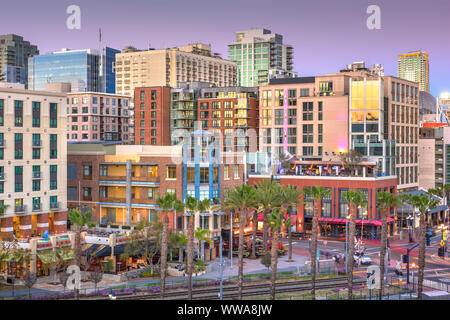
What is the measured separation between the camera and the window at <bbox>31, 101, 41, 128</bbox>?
9043 cm

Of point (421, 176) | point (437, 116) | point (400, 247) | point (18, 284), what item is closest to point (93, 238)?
point (18, 284)

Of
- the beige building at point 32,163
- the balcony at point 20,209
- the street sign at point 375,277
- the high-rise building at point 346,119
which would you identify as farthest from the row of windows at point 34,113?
the high-rise building at point 346,119

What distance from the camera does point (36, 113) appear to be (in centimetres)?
9094

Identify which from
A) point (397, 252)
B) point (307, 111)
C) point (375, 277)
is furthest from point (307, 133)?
point (375, 277)

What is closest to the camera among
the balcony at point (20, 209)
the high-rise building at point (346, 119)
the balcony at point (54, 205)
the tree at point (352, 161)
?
the balcony at point (20, 209)

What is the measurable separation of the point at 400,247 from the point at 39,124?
2528 inches

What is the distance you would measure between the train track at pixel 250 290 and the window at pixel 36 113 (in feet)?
121

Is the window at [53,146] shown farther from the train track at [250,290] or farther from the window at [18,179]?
the train track at [250,290]

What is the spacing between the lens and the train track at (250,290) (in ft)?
216

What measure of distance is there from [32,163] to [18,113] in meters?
7.74

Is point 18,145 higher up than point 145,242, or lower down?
higher up

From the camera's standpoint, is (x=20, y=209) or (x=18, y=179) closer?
(x=20, y=209)

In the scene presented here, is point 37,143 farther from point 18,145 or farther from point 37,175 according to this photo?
point 37,175

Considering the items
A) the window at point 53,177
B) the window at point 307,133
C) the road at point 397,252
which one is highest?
the window at point 307,133
